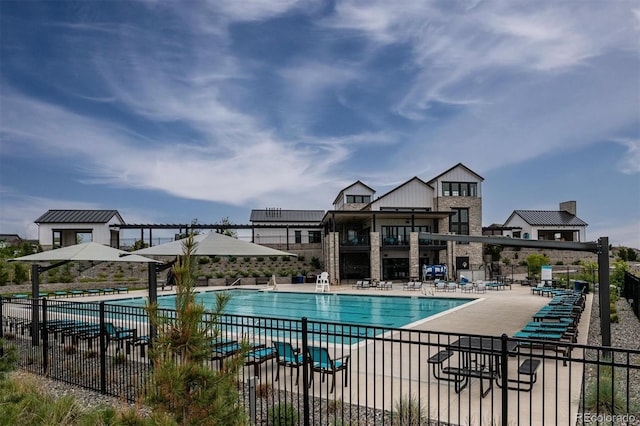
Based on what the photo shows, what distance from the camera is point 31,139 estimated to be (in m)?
24.0

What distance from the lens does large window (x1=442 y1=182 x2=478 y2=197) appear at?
3778 centimetres

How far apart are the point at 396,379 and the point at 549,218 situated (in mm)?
50162

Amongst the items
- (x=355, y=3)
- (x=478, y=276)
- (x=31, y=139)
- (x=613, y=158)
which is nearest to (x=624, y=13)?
(x=355, y=3)

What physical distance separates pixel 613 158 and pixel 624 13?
55.6ft

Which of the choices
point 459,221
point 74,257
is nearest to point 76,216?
point 74,257

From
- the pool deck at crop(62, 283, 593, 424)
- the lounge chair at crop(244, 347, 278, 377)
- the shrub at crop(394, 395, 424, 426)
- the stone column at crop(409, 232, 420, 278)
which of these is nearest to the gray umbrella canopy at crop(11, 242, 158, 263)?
the lounge chair at crop(244, 347, 278, 377)

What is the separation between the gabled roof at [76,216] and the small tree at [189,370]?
44.1 metres

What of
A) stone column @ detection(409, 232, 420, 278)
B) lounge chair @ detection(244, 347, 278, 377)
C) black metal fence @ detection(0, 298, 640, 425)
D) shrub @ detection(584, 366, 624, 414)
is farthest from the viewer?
stone column @ detection(409, 232, 420, 278)

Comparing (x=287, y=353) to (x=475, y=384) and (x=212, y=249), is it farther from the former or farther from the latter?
(x=475, y=384)

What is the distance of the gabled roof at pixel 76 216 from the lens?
139ft

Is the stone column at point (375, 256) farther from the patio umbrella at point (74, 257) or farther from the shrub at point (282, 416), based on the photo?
the shrub at point (282, 416)

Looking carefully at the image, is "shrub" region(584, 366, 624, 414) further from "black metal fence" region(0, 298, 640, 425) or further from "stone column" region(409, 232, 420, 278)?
"stone column" region(409, 232, 420, 278)

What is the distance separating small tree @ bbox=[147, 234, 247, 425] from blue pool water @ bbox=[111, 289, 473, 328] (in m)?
12.5

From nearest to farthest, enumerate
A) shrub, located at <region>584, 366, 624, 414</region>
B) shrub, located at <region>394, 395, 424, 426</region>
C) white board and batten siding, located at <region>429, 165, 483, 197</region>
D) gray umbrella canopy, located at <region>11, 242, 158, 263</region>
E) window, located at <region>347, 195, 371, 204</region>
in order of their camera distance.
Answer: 1. shrub, located at <region>394, 395, 424, 426</region>
2. shrub, located at <region>584, 366, 624, 414</region>
3. gray umbrella canopy, located at <region>11, 242, 158, 263</region>
4. white board and batten siding, located at <region>429, 165, 483, 197</region>
5. window, located at <region>347, 195, 371, 204</region>
